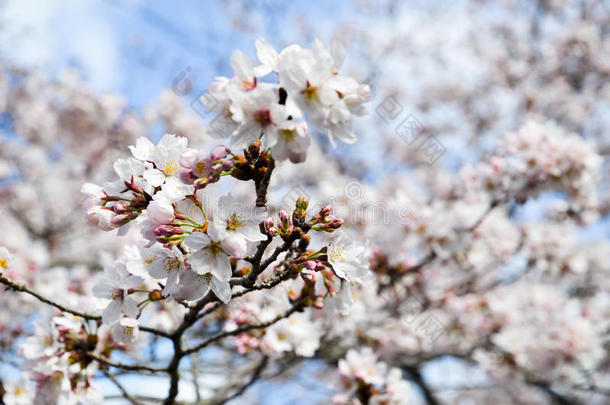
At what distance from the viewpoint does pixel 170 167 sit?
1.26 m

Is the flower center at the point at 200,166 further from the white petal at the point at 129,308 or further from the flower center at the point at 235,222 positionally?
the white petal at the point at 129,308

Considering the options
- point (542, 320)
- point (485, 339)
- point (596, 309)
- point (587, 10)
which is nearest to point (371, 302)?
point (485, 339)

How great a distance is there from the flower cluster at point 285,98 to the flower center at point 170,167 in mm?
161

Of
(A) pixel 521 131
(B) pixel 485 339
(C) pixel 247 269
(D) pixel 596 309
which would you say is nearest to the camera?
(C) pixel 247 269

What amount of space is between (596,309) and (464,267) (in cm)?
228

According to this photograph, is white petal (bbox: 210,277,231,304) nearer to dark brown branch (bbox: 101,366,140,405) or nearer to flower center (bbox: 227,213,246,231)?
flower center (bbox: 227,213,246,231)

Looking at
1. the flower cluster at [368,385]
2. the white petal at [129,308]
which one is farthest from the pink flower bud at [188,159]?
the flower cluster at [368,385]

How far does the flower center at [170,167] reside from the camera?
1.26 metres

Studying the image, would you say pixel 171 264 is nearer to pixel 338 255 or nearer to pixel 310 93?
pixel 338 255

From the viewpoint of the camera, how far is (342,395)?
213 cm

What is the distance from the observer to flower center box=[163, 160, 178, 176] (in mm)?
1259

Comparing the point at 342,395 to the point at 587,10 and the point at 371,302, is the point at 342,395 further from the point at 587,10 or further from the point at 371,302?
the point at 587,10

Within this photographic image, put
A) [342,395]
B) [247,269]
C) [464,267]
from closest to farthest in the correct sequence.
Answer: [247,269] < [342,395] < [464,267]

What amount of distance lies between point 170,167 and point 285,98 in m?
0.40
